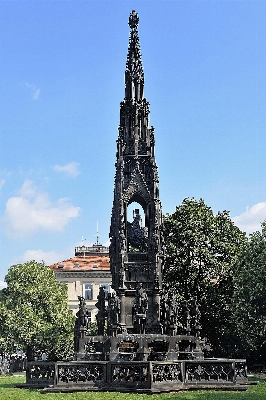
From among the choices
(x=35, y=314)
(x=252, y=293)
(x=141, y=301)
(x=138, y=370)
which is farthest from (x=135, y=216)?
(x=35, y=314)

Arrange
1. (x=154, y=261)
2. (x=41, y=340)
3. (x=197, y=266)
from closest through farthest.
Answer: (x=154, y=261) → (x=197, y=266) → (x=41, y=340)

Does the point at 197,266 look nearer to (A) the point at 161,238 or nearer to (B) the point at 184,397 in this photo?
(A) the point at 161,238

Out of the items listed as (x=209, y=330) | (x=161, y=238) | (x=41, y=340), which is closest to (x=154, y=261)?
(x=161, y=238)

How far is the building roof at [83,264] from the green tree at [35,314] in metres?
16.8

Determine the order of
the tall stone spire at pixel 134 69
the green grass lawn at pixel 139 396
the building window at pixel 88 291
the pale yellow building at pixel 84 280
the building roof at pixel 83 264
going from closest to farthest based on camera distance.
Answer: the green grass lawn at pixel 139 396
the tall stone spire at pixel 134 69
the pale yellow building at pixel 84 280
the building window at pixel 88 291
the building roof at pixel 83 264

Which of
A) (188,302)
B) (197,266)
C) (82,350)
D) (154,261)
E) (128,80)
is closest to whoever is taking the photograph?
(82,350)

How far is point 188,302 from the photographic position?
42.0 metres

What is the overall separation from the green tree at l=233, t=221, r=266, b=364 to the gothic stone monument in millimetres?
9403

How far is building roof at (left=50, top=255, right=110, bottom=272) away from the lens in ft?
238

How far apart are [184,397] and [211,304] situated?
26.2 meters

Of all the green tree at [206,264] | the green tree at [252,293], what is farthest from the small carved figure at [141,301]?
the green tree at [206,264]

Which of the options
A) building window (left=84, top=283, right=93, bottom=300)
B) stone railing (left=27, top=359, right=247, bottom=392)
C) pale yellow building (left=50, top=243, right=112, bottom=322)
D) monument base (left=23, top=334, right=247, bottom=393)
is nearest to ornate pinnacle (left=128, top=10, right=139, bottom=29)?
monument base (left=23, top=334, right=247, bottom=393)

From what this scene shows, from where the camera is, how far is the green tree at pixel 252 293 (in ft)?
126

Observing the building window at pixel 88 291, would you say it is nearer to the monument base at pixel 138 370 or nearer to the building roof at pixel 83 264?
the building roof at pixel 83 264
